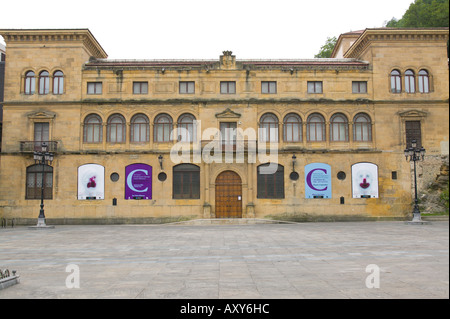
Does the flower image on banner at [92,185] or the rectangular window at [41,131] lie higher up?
the rectangular window at [41,131]

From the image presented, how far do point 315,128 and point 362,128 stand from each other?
4061mm

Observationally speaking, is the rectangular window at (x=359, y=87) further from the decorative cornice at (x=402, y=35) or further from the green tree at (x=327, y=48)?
the green tree at (x=327, y=48)

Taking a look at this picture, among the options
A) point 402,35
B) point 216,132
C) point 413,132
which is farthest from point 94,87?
point 413,132

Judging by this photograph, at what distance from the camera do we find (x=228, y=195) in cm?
3459

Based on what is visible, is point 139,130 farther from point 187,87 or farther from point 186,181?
point 186,181

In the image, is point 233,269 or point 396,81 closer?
point 233,269

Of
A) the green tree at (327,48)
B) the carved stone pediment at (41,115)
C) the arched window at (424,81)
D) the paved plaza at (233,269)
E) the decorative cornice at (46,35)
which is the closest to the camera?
the paved plaza at (233,269)

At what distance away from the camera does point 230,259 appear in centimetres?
1339

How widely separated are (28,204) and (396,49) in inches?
1341

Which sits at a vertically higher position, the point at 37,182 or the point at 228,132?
the point at 228,132

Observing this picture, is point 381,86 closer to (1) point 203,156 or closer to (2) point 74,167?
(1) point 203,156

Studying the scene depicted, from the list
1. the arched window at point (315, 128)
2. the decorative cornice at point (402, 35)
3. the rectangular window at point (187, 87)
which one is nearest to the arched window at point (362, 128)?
the arched window at point (315, 128)

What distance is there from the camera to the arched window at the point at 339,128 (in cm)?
3519

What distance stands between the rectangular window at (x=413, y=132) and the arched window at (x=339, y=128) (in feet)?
17.1
